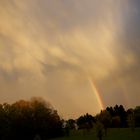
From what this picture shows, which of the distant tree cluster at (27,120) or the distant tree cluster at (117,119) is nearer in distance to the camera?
the distant tree cluster at (27,120)

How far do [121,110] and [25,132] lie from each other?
7899 centimetres

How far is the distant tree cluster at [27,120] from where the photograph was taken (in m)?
124

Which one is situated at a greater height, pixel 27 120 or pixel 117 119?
pixel 117 119

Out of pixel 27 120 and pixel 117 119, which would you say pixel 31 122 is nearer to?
Answer: pixel 27 120

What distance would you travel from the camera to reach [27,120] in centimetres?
12988

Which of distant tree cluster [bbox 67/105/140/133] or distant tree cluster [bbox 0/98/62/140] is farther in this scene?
distant tree cluster [bbox 67/105/140/133]

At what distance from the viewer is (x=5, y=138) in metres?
120

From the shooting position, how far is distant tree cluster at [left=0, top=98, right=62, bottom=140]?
124375mm

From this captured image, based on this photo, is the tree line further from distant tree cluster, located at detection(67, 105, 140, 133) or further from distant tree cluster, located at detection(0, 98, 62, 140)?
distant tree cluster, located at detection(67, 105, 140, 133)

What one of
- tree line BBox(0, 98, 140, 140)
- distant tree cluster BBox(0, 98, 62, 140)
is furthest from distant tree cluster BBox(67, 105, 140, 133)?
distant tree cluster BBox(0, 98, 62, 140)

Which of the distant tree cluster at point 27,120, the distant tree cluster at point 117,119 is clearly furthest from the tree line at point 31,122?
the distant tree cluster at point 117,119

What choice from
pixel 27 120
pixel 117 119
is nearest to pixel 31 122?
pixel 27 120

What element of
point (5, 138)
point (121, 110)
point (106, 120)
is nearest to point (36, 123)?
point (5, 138)

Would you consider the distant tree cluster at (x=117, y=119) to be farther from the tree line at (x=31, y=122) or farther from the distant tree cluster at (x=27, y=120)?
the distant tree cluster at (x=27, y=120)
